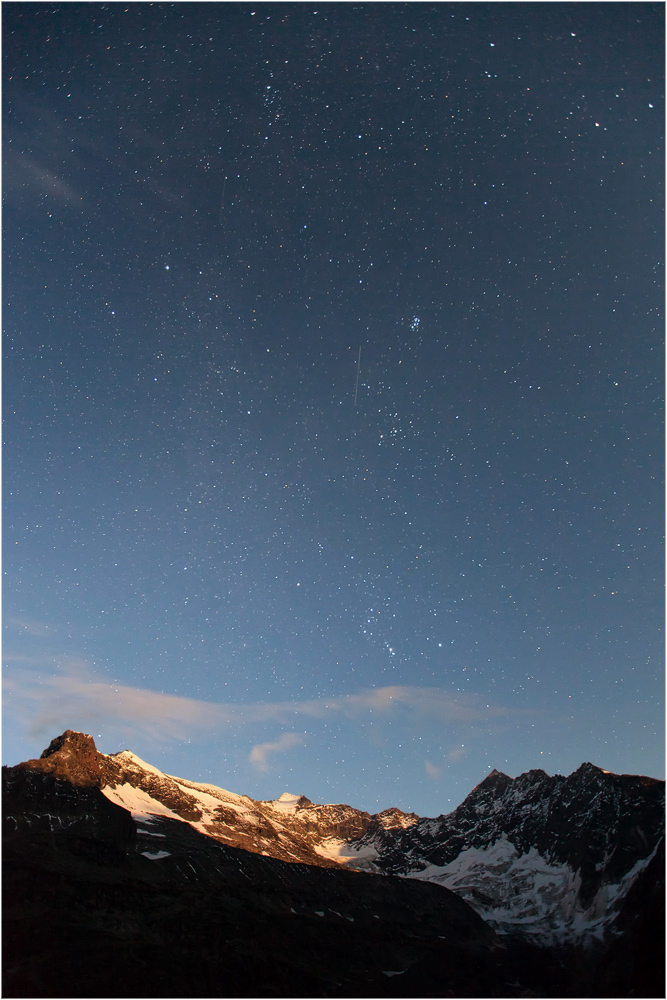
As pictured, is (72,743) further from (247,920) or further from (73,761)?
(247,920)

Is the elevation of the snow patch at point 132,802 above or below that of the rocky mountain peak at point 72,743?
below

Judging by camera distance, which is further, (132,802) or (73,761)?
(132,802)

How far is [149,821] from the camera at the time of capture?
170 meters

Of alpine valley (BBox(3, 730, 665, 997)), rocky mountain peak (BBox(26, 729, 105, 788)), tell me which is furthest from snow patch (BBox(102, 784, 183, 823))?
rocky mountain peak (BBox(26, 729, 105, 788))

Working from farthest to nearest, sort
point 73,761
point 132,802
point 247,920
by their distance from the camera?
point 132,802
point 73,761
point 247,920

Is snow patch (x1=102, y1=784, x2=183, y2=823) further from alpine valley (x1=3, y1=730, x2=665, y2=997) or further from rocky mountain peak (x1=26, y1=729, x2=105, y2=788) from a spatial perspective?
rocky mountain peak (x1=26, y1=729, x2=105, y2=788)

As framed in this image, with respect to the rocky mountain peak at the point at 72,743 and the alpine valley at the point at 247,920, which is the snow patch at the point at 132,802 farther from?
the rocky mountain peak at the point at 72,743

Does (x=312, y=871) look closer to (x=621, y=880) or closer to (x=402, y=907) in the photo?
(x=402, y=907)

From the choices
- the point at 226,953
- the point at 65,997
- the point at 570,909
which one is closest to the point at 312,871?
the point at 226,953

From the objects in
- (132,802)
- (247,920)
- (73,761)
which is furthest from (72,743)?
(247,920)

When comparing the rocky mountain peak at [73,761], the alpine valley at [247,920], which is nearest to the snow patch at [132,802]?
the alpine valley at [247,920]

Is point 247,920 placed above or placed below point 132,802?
below

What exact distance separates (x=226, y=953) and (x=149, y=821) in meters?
71.5

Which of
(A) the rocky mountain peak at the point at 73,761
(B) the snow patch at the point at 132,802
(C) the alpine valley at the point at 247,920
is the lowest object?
(C) the alpine valley at the point at 247,920
